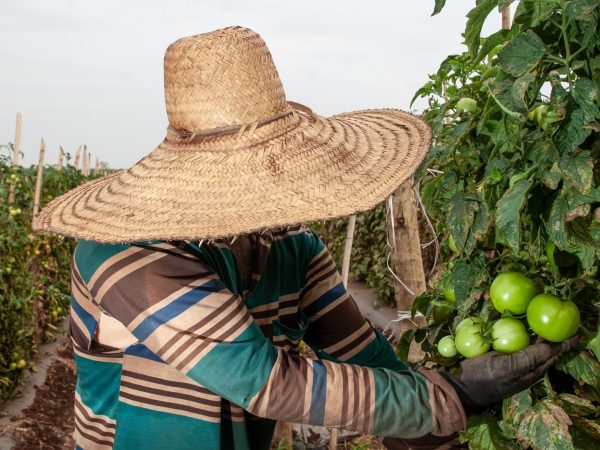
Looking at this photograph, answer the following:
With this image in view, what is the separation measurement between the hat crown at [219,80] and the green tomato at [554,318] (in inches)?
28.5

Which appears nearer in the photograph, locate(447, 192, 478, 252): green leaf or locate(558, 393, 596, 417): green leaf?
locate(558, 393, 596, 417): green leaf

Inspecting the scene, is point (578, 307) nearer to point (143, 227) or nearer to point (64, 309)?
point (143, 227)

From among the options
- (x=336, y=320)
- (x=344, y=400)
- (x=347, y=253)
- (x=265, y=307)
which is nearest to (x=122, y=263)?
(x=265, y=307)

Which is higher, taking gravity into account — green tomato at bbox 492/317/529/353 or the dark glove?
green tomato at bbox 492/317/529/353

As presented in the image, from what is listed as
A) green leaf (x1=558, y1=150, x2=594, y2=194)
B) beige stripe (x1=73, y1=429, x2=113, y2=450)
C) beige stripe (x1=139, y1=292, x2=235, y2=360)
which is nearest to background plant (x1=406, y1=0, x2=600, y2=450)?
green leaf (x1=558, y1=150, x2=594, y2=194)

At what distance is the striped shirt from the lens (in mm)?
1439

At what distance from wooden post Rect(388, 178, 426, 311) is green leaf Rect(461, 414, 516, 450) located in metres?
1.20

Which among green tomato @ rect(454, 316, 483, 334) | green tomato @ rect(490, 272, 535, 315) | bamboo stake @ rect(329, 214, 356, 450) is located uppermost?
green tomato @ rect(490, 272, 535, 315)

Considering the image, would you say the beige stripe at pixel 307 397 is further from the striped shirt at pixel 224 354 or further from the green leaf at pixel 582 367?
the green leaf at pixel 582 367

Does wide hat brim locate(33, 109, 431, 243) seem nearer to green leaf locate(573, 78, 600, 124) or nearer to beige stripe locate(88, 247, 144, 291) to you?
beige stripe locate(88, 247, 144, 291)

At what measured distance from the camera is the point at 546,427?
124cm

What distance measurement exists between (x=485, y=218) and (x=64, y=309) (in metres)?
6.33

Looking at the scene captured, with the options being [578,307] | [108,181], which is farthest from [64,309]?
[578,307]

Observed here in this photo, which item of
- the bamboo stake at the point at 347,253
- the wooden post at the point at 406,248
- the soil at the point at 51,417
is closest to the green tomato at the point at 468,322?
the wooden post at the point at 406,248
